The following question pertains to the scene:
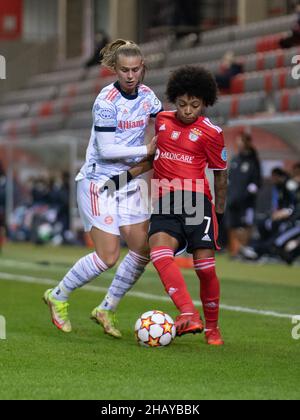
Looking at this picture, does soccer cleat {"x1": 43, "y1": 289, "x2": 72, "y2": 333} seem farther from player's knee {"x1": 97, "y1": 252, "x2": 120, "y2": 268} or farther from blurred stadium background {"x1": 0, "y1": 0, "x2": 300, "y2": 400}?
player's knee {"x1": 97, "y1": 252, "x2": 120, "y2": 268}

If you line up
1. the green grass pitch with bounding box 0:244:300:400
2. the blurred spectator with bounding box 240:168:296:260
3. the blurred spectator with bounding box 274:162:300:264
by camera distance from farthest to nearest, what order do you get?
the blurred spectator with bounding box 240:168:296:260 < the blurred spectator with bounding box 274:162:300:264 < the green grass pitch with bounding box 0:244:300:400

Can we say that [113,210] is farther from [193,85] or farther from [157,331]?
[193,85]

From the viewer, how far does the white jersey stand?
28.5ft

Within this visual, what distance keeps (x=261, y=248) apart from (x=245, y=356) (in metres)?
11.2

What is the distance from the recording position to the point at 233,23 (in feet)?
105

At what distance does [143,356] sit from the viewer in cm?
792

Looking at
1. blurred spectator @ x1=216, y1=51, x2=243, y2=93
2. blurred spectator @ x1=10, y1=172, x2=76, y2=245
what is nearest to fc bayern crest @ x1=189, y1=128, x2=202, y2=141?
blurred spectator @ x1=216, y1=51, x2=243, y2=93

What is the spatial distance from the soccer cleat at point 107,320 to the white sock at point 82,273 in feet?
0.92

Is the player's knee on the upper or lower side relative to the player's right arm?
lower

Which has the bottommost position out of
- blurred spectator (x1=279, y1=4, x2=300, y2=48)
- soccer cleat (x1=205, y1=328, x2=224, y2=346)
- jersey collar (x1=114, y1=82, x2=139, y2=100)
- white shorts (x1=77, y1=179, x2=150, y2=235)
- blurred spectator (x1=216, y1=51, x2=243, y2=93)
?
blurred spectator (x1=216, y1=51, x2=243, y2=93)

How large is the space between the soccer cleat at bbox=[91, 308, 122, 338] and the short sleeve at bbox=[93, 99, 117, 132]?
1453 mm

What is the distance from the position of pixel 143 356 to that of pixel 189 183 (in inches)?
53.7
